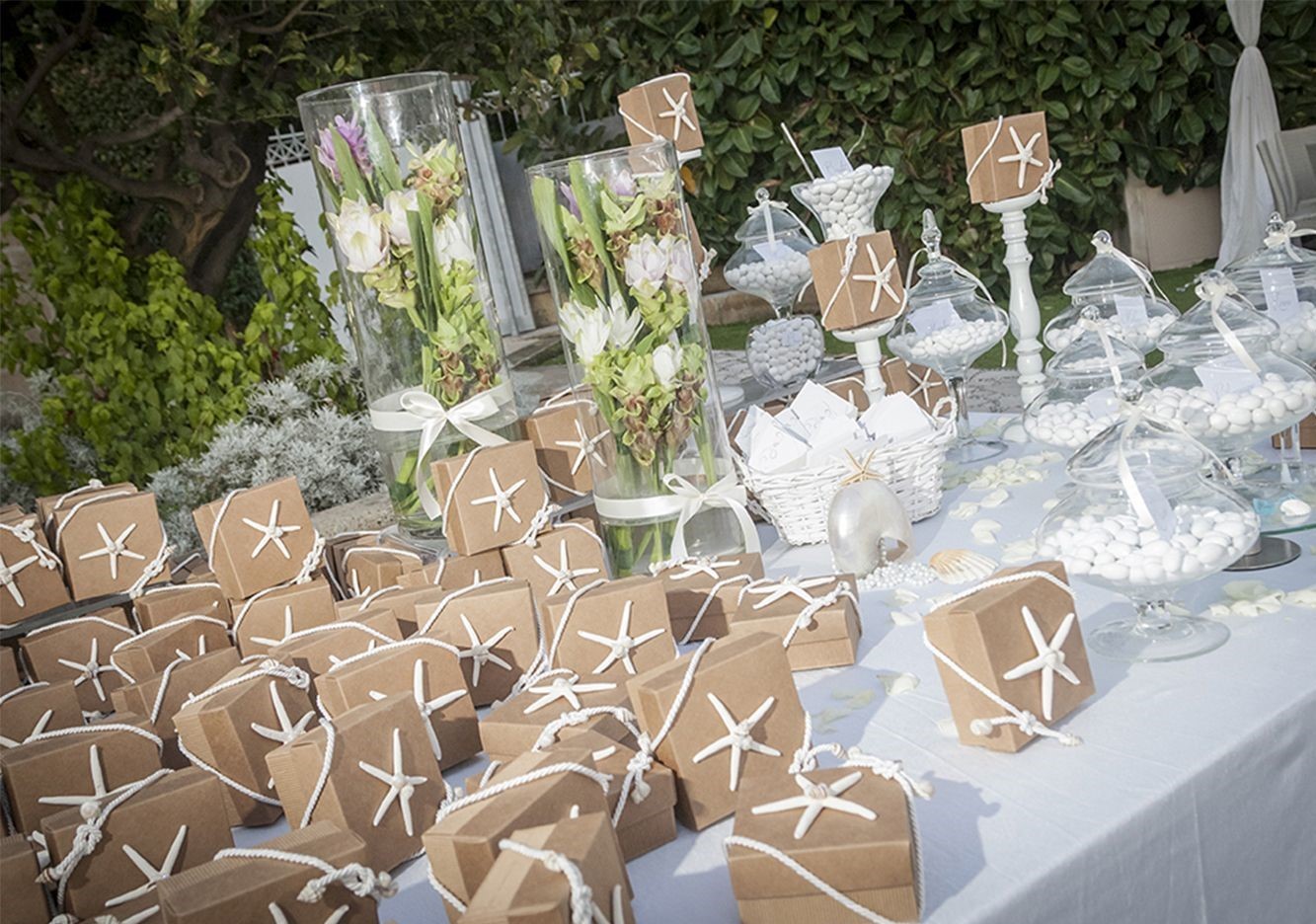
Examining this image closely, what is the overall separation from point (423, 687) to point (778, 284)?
1.30m

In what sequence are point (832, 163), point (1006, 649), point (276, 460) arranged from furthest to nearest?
point (276, 460) → point (832, 163) → point (1006, 649)

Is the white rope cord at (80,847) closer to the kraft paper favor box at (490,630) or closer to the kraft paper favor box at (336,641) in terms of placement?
the kraft paper favor box at (336,641)

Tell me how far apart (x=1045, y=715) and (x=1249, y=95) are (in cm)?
571

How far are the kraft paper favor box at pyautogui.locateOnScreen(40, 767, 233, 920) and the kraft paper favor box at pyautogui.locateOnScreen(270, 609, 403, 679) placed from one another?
209 millimetres

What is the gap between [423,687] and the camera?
111cm

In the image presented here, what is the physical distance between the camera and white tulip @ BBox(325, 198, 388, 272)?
158 centimetres

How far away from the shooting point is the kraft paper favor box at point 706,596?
1.32 meters

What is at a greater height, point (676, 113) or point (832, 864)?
point (676, 113)

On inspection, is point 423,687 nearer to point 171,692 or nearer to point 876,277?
point 171,692

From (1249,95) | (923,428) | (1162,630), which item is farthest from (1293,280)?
(1249,95)

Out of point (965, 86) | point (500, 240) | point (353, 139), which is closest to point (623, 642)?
point (353, 139)

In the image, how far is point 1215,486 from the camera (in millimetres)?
1116

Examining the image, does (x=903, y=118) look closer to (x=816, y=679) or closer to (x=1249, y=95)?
(x=1249, y=95)

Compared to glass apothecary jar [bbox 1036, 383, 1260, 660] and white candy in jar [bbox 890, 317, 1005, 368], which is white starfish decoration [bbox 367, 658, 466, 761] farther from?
white candy in jar [bbox 890, 317, 1005, 368]
